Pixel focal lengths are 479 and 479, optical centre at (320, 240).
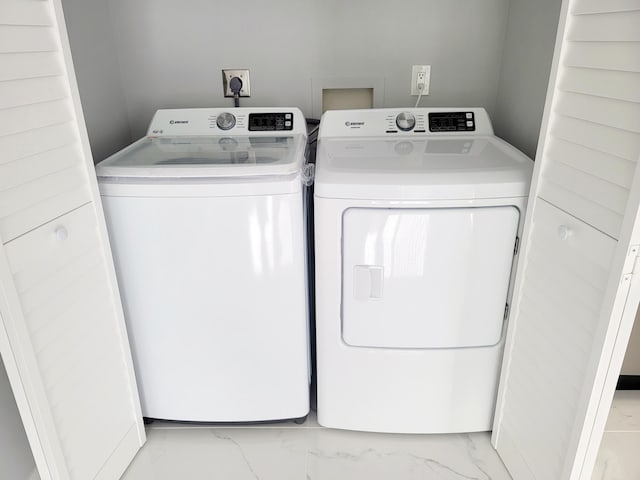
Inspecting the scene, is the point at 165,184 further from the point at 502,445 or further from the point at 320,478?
the point at 502,445

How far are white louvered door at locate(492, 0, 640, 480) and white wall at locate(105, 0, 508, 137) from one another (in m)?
0.87

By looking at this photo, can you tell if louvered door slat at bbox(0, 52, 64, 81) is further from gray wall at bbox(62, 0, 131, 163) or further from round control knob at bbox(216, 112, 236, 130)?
round control knob at bbox(216, 112, 236, 130)

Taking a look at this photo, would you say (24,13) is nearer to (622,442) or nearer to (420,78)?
(420,78)

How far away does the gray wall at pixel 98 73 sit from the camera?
5.59 ft

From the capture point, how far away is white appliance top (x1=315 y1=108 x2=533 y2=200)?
1.33m

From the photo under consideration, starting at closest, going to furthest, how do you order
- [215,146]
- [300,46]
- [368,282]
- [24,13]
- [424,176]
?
[24,13] < [424,176] < [368,282] < [215,146] < [300,46]

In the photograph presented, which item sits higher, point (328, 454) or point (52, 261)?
point (52, 261)

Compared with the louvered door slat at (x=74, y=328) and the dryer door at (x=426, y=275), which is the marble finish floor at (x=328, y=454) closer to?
the louvered door slat at (x=74, y=328)

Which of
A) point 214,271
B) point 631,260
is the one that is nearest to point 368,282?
point 214,271

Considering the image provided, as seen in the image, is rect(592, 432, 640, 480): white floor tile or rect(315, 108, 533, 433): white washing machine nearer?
rect(315, 108, 533, 433): white washing machine

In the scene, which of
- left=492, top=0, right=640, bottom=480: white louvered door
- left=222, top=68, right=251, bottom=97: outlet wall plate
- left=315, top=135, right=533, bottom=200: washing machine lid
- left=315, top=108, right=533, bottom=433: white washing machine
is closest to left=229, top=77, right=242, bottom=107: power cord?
left=222, top=68, right=251, bottom=97: outlet wall plate

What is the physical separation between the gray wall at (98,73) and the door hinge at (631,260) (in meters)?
1.68

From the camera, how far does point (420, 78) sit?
1.99 meters

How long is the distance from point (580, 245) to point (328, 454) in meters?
1.07
